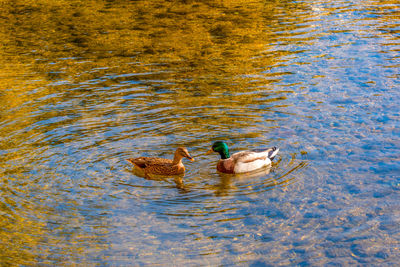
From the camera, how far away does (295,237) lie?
869 cm

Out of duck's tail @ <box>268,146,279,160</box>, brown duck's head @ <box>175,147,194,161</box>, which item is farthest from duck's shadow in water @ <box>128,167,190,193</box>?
duck's tail @ <box>268,146,279,160</box>

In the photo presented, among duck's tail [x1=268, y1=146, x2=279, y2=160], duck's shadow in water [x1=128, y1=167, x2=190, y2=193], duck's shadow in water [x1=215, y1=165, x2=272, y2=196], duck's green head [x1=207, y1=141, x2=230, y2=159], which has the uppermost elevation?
duck's green head [x1=207, y1=141, x2=230, y2=159]

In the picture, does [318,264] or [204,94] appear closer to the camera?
[318,264]

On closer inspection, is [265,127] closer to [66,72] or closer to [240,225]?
[240,225]

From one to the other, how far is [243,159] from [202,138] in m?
1.66

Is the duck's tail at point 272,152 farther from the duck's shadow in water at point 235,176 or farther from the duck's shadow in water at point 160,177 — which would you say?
the duck's shadow in water at point 160,177

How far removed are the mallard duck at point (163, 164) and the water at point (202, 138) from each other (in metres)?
0.27

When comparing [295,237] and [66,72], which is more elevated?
[66,72]

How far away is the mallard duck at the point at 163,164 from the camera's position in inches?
435

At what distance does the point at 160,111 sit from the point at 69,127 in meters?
2.35

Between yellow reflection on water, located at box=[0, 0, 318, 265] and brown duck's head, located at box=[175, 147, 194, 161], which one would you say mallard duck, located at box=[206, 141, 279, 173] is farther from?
brown duck's head, located at box=[175, 147, 194, 161]

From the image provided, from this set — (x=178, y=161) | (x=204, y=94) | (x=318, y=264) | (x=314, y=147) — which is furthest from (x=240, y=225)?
(x=204, y=94)

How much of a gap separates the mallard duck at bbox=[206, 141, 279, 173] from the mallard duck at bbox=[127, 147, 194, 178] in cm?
69

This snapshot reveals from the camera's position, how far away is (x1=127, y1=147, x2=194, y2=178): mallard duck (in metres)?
11.0
